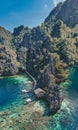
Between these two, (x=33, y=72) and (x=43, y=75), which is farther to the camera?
(x=33, y=72)

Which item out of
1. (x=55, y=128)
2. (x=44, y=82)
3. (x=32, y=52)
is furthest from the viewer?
(x=32, y=52)

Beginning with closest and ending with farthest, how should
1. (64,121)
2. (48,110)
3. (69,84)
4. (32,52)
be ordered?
(64,121), (48,110), (69,84), (32,52)

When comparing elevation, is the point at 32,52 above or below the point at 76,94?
above

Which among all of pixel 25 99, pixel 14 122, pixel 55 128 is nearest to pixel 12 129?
pixel 14 122

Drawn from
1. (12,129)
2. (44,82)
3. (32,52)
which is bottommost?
(12,129)

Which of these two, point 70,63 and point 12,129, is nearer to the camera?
point 12,129

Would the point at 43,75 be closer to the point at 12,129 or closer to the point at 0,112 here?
the point at 0,112

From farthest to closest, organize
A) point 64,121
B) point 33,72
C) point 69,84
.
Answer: point 33,72
point 69,84
point 64,121

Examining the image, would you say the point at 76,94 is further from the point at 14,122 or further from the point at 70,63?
the point at 70,63

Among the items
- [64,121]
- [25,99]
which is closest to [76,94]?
[25,99]
